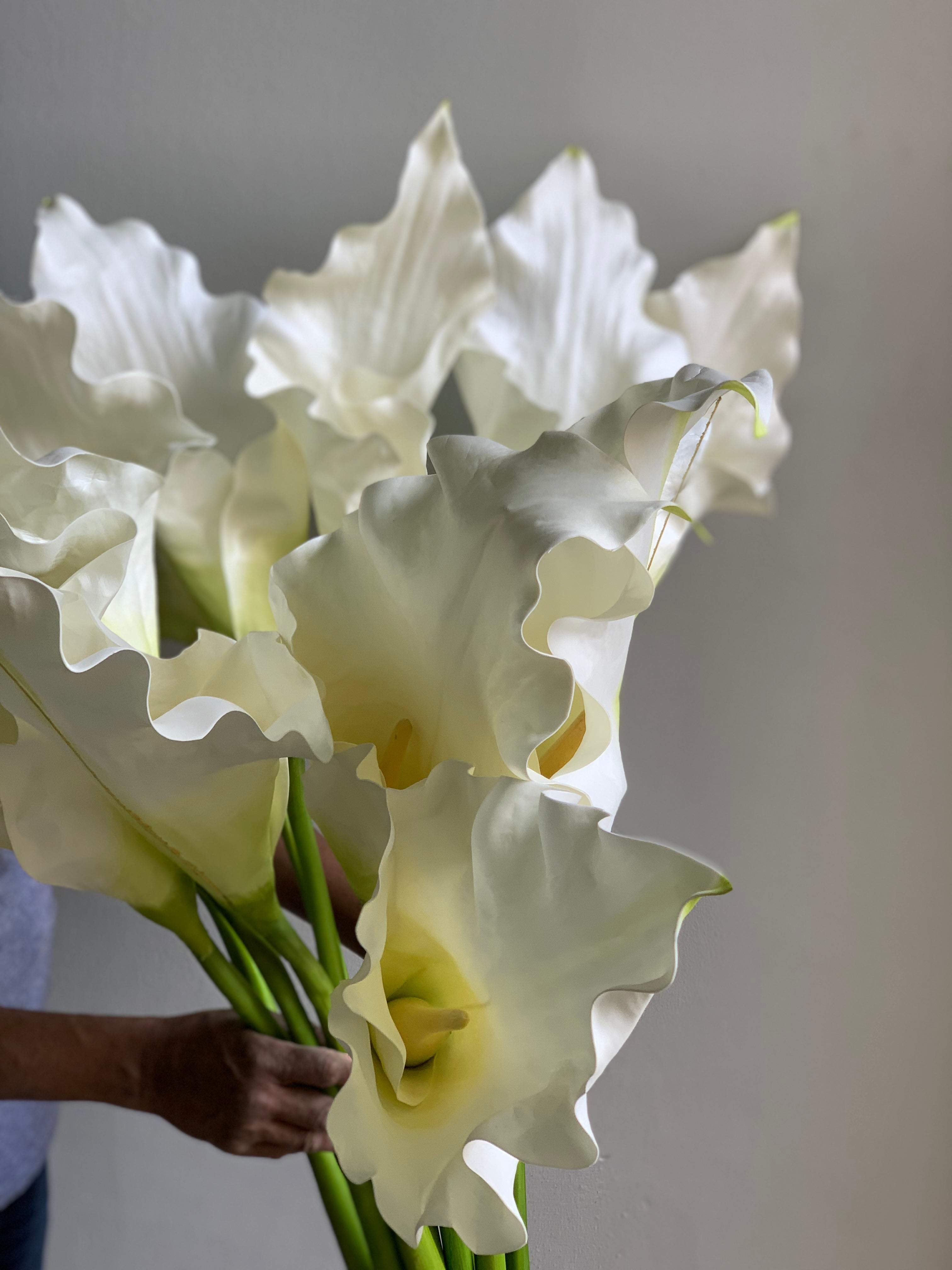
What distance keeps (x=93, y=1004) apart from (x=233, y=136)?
485 mm

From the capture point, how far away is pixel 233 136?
55cm

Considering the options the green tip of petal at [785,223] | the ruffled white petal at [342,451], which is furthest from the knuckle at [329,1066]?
the green tip of petal at [785,223]

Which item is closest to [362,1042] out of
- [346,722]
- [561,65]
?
[346,722]

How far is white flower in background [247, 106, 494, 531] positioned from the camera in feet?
1.60

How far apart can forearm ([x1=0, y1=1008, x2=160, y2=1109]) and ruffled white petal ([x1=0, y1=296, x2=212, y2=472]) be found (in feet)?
0.77

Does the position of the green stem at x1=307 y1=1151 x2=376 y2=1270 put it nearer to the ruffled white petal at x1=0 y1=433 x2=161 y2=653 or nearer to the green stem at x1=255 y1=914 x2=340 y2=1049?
the green stem at x1=255 y1=914 x2=340 y2=1049

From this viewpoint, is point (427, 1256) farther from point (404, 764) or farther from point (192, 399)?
point (192, 399)

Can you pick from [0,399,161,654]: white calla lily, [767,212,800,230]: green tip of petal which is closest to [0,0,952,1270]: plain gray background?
[767,212,800,230]: green tip of petal

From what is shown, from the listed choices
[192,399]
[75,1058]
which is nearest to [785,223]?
[192,399]

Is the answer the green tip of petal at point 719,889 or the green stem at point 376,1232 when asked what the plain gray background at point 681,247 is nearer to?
the green stem at point 376,1232

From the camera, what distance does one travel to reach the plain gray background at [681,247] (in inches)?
20.4

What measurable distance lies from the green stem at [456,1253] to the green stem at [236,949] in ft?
0.32

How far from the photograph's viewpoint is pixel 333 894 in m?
0.45

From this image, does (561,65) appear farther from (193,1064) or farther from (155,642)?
(193,1064)
